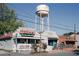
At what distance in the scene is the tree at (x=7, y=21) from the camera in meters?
9.28

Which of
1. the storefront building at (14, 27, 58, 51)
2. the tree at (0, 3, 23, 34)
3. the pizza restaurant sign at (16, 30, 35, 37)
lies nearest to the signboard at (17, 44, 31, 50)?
the storefront building at (14, 27, 58, 51)

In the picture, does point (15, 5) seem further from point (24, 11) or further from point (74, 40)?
point (74, 40)

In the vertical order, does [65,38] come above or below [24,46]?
above

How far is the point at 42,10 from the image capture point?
30.3ft

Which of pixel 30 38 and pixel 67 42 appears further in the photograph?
pixel 67 42

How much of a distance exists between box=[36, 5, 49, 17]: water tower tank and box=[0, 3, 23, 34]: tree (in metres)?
0.39

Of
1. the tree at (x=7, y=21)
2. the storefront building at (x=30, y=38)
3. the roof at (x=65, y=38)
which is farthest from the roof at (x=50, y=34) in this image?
the tree at (x=7, y=21)

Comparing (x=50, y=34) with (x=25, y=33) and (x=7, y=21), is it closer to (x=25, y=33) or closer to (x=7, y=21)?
(x=25, y=33)

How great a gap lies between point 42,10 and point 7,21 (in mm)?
701

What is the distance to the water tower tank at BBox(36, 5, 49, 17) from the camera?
9.18 m

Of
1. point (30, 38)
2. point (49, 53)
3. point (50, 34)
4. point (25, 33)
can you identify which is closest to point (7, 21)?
point (25, 33)

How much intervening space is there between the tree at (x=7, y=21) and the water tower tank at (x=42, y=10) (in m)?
0.39

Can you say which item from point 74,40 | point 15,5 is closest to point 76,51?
point 74,40

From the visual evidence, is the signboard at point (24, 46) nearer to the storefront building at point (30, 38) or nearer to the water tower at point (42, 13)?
the storefront building at point (30, 38)
